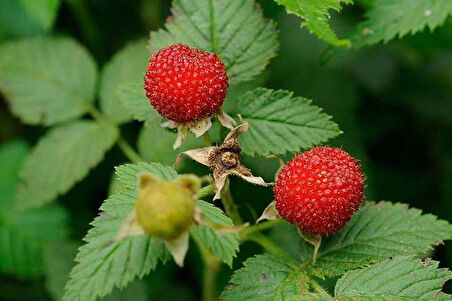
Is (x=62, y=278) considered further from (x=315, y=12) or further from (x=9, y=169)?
(x=315, y=12)

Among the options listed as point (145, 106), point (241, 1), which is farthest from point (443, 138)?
point (145, 106)

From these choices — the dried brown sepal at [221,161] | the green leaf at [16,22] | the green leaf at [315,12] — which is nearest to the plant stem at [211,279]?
the dried brown sepal at [221,161]

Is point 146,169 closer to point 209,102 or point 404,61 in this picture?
point 209,102

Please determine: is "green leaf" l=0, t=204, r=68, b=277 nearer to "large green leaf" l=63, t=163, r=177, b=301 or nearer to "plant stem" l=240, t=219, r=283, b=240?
"plant stem" l=240, t=219, r=283, b=240

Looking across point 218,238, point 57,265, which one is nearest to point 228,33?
point 218,238

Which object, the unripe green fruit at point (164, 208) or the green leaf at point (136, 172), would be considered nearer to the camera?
the unripe green fruit at point (164, 208)

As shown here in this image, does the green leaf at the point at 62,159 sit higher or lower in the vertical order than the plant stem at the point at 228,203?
lower

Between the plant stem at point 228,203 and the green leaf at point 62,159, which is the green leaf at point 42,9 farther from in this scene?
the plant stem at point 228,203

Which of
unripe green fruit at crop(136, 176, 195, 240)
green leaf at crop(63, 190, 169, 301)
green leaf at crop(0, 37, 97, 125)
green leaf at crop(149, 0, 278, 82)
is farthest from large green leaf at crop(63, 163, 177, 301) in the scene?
green leaf at crop(0, 37, 97, 125)
